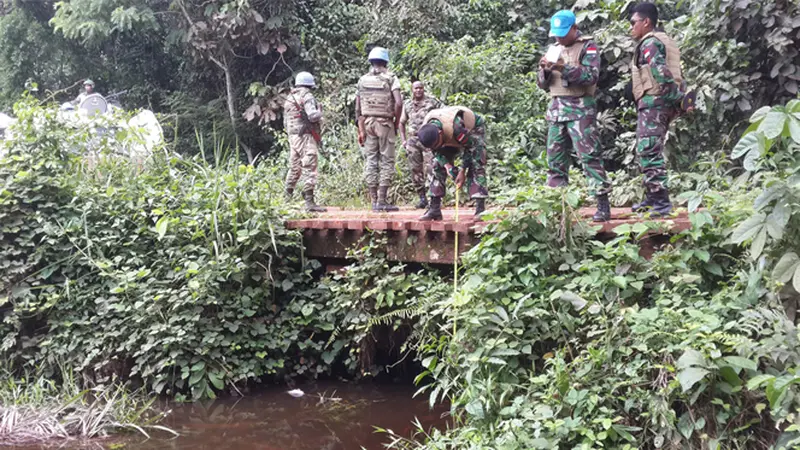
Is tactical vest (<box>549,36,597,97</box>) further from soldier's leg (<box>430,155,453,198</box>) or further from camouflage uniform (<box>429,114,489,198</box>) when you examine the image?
soldier's leg (<box>430,155,453,198</box>)

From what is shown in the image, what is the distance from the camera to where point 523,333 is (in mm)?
4250

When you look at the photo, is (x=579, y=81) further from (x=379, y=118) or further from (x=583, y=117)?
(x=379, y=118)

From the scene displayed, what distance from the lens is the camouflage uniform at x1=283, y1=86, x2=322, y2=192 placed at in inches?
296

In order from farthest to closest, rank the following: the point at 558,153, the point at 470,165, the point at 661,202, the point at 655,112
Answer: the point at 470,165 < the point at 558,153 < the point at 655,112 < the point at 661,202

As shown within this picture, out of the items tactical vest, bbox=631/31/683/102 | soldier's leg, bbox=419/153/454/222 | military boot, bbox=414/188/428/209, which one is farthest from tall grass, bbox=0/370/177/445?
tactical vest, bbox=631/31/683/102

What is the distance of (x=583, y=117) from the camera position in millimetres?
5176

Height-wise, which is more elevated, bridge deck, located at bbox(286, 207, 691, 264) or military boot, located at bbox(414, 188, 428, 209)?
military boot, located at bbox(414, 188, 428, 209)

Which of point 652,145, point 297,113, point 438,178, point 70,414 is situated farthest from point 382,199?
point 70,414

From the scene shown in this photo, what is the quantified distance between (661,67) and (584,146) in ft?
2.52

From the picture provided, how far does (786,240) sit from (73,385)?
560cm

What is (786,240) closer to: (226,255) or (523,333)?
(523,333)

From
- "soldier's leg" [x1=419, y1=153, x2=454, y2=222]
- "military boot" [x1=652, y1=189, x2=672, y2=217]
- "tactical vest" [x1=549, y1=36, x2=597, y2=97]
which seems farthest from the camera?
"soldier's leg" [x1=419, y1=153, x2=454, y2=222]

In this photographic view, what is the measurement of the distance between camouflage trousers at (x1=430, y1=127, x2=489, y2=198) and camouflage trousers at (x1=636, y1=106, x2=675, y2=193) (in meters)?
1.35

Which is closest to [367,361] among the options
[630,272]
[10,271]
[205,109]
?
[630,272]
